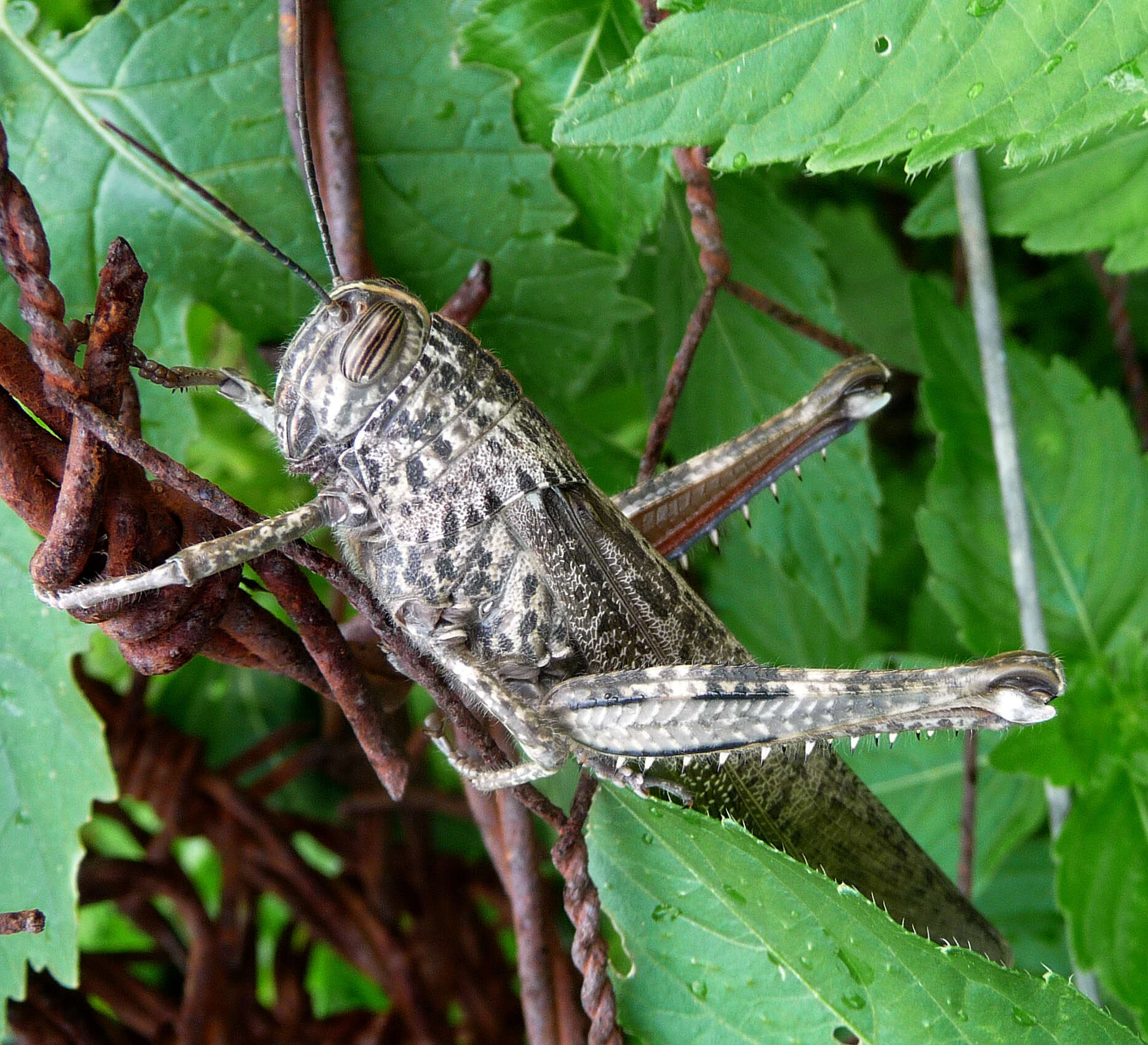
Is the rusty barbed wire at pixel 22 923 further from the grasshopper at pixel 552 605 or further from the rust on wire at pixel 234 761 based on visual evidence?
the grasshopper at pixel 552 605

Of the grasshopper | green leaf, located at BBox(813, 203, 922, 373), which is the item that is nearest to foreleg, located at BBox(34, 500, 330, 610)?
the grasshopper

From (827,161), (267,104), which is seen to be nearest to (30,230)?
(267,104)

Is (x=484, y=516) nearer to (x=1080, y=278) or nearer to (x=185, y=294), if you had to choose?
(x=185, y=294)

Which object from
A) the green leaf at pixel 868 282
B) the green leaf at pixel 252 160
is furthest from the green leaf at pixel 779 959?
the green leaf at pixel 868 282

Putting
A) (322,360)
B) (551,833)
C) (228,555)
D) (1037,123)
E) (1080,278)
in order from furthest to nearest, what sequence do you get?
(1080,278), (551,833), (322,360), (1037,123), (228,555)

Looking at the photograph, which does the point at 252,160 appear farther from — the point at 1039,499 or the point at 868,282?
the point at 868,282

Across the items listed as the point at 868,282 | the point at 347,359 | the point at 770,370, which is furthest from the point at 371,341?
the point at 868,282
